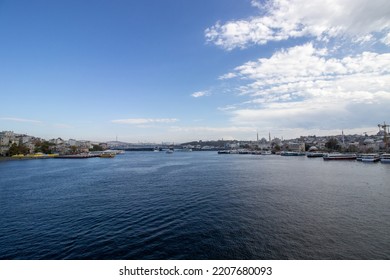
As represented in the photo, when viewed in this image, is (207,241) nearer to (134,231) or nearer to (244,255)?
(244,255)

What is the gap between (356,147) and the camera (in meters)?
116

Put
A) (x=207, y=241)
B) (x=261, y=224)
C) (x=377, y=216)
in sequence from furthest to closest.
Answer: (x=377, y=216)
(x=261, y=224)
(x=207, y=241)

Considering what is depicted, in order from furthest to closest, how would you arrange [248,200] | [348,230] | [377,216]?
[248,200]
[377,216]
[348,230]

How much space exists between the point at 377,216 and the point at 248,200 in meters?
10.9

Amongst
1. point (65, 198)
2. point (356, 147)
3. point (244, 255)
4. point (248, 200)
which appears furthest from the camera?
point (356, 147)

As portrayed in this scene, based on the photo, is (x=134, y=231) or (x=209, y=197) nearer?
(x=134, y=231)

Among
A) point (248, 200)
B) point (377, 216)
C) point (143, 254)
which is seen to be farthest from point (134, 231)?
point (377, 216)

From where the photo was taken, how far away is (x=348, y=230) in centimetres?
1425
